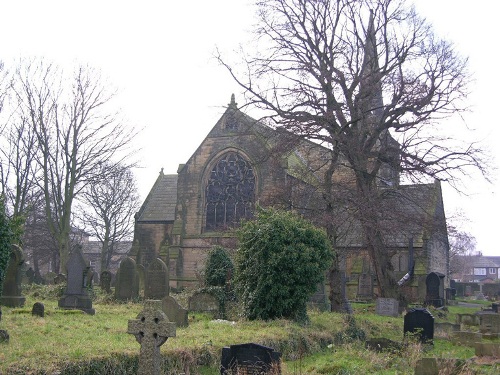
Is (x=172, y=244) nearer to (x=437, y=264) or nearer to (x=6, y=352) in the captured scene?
(x=437, y=264)

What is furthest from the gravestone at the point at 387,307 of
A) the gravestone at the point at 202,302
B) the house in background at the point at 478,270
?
the house in background at the point at 478,270

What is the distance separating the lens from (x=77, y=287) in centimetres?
1831

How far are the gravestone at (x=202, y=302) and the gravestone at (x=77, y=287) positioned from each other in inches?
121

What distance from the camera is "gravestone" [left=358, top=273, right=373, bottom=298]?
34281 mm

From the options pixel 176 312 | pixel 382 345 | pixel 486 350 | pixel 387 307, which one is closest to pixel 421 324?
pixel 486 350

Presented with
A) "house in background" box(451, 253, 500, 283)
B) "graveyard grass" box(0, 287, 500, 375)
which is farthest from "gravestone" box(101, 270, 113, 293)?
"house in background" box(451, 253, 500, 283)

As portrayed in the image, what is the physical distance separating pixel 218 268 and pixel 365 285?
16011 mm

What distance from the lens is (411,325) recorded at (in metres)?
15.6

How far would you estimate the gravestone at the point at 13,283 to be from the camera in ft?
58.2

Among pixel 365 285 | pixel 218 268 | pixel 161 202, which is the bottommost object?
pixel 365 285

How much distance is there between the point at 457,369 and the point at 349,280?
84.9 feet

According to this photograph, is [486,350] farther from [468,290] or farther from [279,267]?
[468,290]

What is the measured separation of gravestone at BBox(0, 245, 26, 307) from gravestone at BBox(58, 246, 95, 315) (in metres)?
1.25

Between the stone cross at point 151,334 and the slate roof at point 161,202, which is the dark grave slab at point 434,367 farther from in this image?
the slate roof at point 161,202
